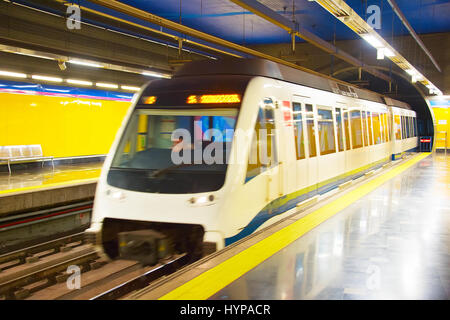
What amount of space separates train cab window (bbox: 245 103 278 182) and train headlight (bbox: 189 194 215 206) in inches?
24.1

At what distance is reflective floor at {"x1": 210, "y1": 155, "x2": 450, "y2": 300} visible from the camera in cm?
371

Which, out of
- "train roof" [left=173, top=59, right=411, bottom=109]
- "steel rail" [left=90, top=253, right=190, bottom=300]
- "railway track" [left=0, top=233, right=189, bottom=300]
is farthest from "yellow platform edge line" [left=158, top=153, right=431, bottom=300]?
"train roof" [left=173, top=59, right=411, bottom=109]

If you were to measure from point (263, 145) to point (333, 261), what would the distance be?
2125 mm

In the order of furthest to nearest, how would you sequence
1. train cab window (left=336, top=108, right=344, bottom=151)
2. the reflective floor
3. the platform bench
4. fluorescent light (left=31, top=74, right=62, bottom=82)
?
fluorescent light (left=31, top=74, right=62, bottom=82)
the platform bench
train cab window (left=336, top=108, right=344, bottom=151)
the reflective floor

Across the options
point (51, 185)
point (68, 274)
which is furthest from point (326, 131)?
point (51, 185)

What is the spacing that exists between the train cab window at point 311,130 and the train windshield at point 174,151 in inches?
102

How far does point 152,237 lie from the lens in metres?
5.30

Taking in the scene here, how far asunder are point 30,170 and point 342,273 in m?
11.9

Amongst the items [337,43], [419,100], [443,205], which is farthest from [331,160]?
[419,100]

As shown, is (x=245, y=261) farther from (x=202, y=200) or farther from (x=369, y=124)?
(x=369, y=124)

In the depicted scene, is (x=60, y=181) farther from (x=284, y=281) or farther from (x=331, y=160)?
(x=284, y=281)

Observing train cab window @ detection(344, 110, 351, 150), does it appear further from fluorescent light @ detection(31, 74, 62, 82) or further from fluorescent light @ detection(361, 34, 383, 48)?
fluorescent light @ detection(31, 74, 62, 82)
